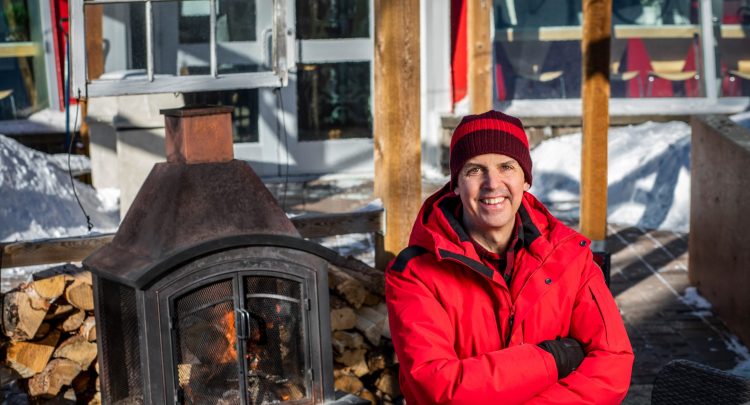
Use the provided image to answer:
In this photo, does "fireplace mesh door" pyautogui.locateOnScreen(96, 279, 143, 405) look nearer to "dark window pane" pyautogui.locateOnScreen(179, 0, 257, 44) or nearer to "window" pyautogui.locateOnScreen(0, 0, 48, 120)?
"dark window pane" pyautogui.locateOnScreen(179, 0, 257, 44)

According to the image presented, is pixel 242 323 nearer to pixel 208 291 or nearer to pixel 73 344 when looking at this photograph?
pixel 208 291

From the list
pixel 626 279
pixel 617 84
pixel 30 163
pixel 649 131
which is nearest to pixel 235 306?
pixel 626 279

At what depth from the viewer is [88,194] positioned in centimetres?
1005

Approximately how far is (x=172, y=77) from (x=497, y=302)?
12.2 ft

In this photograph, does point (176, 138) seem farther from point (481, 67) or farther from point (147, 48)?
point (481, 67)

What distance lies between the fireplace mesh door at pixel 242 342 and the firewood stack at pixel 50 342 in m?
1.08

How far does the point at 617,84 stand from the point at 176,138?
856cm

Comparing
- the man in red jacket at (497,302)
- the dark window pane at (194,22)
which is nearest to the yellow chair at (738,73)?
the dark window pane at (194,22)

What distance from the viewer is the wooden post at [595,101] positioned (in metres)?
7.68

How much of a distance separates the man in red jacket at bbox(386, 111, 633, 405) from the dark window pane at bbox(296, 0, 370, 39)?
345 inches

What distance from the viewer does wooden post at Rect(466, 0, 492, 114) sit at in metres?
10.6

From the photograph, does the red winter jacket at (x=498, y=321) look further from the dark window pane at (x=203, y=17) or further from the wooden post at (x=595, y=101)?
the wooden post at (x=595, y=101)

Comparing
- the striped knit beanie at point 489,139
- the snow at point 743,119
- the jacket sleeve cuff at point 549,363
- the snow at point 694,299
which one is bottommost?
the snow at point 694,299

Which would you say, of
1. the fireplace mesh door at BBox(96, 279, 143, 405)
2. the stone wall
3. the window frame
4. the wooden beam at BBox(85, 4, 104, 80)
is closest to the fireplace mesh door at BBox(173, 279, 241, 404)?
the fireplace mesh door at BBox(96, 279, 143, 405)
